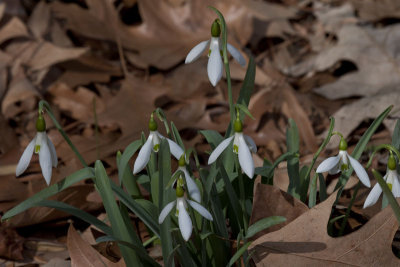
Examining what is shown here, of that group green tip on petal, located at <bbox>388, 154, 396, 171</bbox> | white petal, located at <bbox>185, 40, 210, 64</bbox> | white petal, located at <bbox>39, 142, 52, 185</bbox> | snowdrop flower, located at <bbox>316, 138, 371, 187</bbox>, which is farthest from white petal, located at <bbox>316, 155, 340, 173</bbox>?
white petal, located at <bbox>39, 142, 52, 185</bbox>

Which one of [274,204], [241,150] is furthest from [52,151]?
[274,204]

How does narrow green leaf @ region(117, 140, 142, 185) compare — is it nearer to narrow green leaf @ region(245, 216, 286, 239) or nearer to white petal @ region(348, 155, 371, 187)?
narrow green leaf @ region(245, 216, 286, 239)

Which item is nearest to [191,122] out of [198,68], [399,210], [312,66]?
[198,68]

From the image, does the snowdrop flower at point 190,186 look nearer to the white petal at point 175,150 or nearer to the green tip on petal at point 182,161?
the green tip on petal at point 182,161

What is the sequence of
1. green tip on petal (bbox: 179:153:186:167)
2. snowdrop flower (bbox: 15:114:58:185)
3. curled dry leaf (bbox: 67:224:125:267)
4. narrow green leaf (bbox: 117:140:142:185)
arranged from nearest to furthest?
green tip on petal (bbox: 179:153:186:167) → snowdrop flower (bbox: 15:114:58:185) → narrow green leaf (bbox: 117:140:142:185) → curled dry leaf (bbox: 67:224:125:267)

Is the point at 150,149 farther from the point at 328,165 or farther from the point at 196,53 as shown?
the point at 328,165

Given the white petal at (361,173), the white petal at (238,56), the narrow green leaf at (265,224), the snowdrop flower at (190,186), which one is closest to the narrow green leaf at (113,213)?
the snowdrop flower at (190,186)

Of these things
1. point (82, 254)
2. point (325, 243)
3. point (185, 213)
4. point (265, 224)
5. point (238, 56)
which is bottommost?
point (82, 254)
